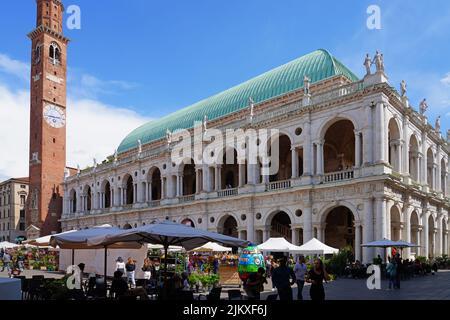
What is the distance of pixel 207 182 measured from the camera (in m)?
40.2

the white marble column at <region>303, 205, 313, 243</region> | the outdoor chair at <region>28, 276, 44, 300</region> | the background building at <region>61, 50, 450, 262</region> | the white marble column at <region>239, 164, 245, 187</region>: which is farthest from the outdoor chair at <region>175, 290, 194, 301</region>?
the white marble column at <region>239, 164, 245, 187</region>

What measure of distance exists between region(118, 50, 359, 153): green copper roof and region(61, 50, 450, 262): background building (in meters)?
0.14

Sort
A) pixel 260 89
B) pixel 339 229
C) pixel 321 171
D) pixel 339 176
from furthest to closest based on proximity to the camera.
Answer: pixel 260 89, pixel 339 229, pixel 321 171, pixel 339 176

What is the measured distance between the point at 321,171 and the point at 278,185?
374cm

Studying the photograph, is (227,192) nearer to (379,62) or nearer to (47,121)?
(379,62)

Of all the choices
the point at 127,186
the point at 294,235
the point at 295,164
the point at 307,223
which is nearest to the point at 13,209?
the point at 127,186

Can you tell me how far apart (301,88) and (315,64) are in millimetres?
2796

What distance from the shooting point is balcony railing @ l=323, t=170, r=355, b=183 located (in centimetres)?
2977

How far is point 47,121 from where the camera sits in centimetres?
6056

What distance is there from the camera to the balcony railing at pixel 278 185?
3362cm

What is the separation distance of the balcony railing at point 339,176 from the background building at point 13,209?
6443 cm

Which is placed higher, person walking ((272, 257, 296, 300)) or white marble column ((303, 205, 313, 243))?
white marble column ((303, 205, 313, 243))

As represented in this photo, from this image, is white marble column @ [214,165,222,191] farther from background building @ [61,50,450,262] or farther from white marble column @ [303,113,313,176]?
white marble column @ [303,113,313,176]
